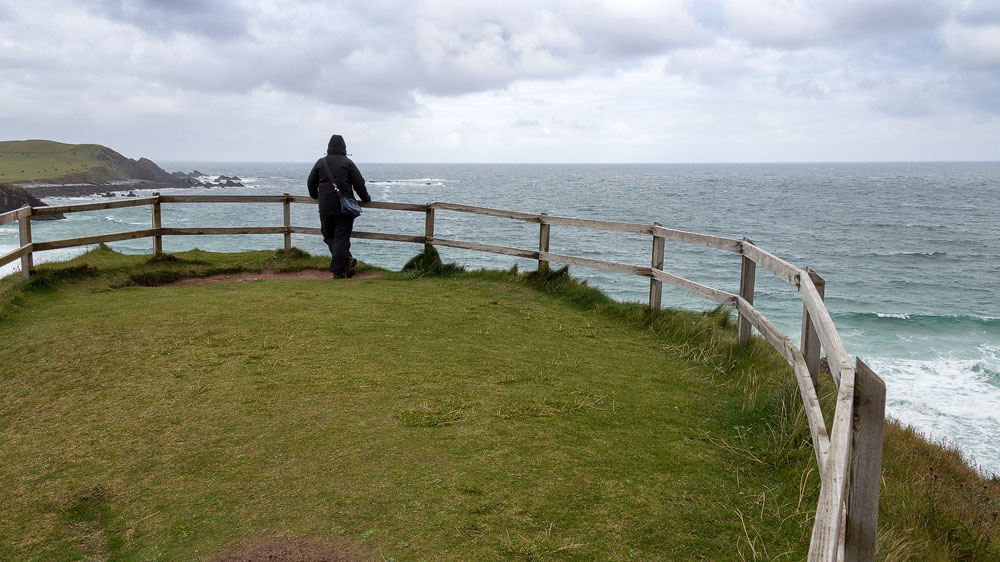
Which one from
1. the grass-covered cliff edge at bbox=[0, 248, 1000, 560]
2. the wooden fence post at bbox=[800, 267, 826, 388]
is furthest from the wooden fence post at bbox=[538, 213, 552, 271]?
the wooden fence post at bbox=[800, 267, 826, 388]

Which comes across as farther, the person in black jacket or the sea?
the sea

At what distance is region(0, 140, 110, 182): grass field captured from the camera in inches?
3674

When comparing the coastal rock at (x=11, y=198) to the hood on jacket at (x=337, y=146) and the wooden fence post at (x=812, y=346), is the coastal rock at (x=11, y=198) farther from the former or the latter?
the wooden fence post at (x=812, y=346)

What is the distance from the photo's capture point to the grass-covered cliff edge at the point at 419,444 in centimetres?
382

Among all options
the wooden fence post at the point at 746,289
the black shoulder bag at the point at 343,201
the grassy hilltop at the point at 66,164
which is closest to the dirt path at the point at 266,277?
the black shoulder bag at the point at 343,201

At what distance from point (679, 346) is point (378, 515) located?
16.2 feet

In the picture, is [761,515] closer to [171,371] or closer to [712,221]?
[171,371]

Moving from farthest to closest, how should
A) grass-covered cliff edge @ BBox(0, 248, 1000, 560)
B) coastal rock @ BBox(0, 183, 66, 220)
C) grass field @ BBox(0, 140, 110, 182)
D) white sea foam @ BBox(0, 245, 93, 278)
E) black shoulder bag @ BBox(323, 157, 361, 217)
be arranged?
grass field @ BBox(0, 140, 110, 182) → coastal rock @ BBox(0, 183, 66, 220) → white sea foam @ BBox(0, 245, 93, 278) → black shoulder bag @ BBox(323, 157, 361, 217) → grass-covered cliff edge @ BBox(0, 248, 1000, 560)

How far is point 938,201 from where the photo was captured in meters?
83.1

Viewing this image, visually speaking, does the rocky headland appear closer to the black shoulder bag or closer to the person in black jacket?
the person in black jacket

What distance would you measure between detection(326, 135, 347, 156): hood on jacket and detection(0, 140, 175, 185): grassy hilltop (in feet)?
296

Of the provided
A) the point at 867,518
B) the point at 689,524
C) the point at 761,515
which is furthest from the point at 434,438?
the point at 867,518

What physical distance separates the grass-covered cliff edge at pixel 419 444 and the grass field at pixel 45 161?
9717 centimetres

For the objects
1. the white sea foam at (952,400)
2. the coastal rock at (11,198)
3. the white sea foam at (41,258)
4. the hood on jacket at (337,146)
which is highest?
the hood on jacket at (337,146)
